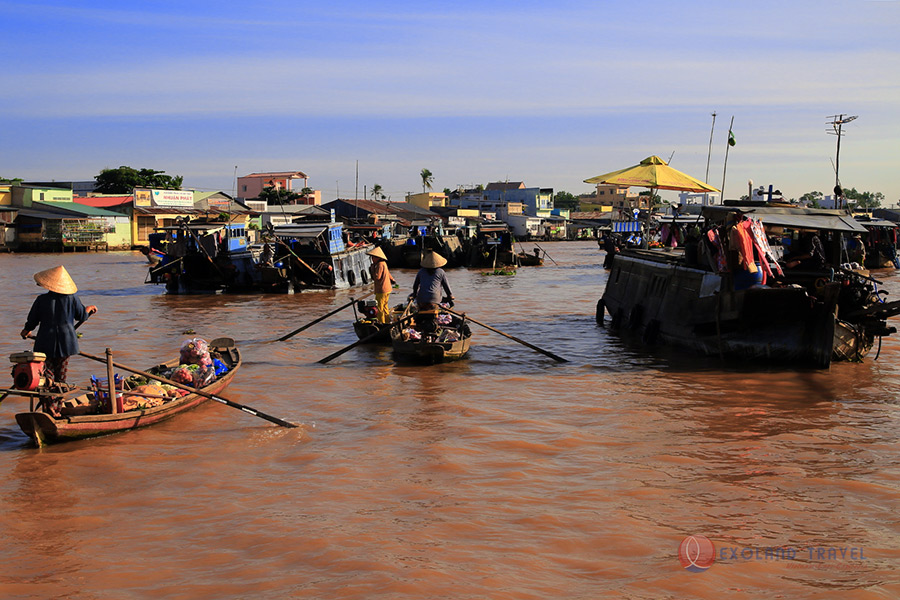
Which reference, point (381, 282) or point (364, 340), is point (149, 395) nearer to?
point (364, 340)

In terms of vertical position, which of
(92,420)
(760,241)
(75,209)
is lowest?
(92,420)

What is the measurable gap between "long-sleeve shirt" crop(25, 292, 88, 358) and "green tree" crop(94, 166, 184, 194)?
188 feet

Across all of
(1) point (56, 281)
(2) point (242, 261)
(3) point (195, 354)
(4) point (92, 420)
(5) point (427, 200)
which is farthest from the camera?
(5) point (427, 200)

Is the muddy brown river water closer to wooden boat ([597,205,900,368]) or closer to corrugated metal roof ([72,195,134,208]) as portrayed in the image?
wooden boat ([597,205,900,368])

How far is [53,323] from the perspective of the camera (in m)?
7.62

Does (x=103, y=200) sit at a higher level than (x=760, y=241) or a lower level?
higher

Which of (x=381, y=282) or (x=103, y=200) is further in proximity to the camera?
(x=103, y=200)

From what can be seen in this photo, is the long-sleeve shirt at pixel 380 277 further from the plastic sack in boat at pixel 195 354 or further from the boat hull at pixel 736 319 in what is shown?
the boat hull at pixel 736 319

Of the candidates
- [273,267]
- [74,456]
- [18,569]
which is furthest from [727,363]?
[273,267]

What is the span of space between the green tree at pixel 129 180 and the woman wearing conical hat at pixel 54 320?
5730cm

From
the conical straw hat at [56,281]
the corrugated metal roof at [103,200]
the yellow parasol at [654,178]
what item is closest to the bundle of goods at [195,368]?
the conical straw hat at [56,281]

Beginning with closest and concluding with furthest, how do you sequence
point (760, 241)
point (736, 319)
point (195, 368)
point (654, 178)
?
point (195, 368) → point (760, 241) → point (736, 319) → point (654, 178)

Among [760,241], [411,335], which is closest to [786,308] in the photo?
[760,241]

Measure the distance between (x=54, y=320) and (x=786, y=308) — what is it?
8.79 metres
